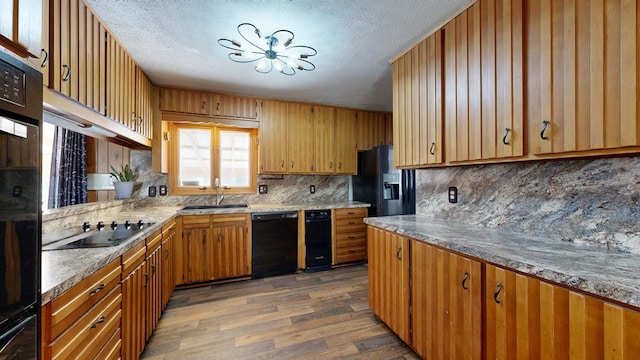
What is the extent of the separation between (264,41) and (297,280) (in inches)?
104

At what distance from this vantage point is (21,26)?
33.1 inches

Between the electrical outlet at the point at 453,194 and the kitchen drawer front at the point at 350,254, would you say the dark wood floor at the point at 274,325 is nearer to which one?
the kitchen drawer front at the point at 350,254

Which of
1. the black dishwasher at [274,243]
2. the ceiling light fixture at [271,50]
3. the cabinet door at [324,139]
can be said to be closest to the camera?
the ceiling light fixture at [271,50]

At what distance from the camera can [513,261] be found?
1.07m

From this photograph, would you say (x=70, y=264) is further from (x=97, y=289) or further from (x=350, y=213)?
(x=350, y=213)

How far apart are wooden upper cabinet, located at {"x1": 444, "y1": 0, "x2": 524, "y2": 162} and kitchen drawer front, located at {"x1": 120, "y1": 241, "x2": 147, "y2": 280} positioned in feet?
7.22

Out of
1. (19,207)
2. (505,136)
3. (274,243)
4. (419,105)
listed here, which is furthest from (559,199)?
(274,243)

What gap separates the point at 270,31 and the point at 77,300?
1948 millimetres

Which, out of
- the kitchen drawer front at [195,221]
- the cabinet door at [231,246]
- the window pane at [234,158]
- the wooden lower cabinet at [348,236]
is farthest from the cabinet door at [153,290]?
the wooden lower cabinet at [348,236]

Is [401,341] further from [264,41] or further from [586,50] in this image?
[264,41]

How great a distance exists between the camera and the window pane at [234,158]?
3537 millimetres

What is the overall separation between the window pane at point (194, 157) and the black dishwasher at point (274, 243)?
104 centimetres

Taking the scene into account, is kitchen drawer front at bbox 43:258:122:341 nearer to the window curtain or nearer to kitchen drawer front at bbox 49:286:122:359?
kitchen drawer front at bbox 49:286:122:359

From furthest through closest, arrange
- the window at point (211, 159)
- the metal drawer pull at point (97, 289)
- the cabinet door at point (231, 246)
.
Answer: the window at point (211, 159)
the cabinet door at point (231, 246)
the metal drawer pull at point (97, 289)
